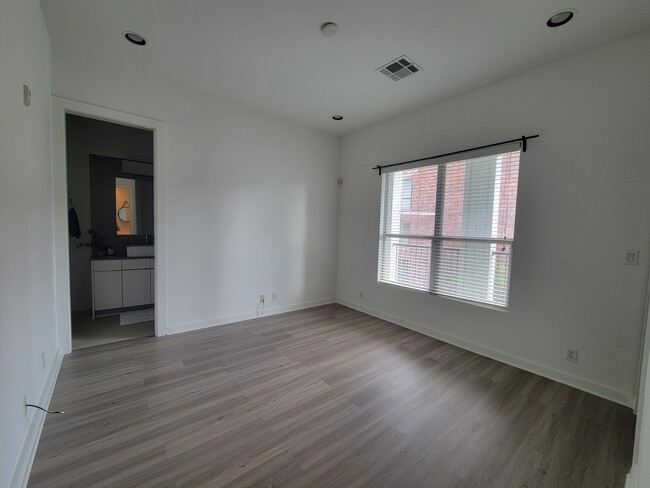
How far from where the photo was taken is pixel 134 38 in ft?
7.90

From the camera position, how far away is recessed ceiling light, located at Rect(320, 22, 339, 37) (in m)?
2.15

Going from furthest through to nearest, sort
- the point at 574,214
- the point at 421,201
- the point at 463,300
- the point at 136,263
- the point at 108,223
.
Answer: the point at 108,223 → the point at 136,263 → the point at 421,201 → the point at 463,300 → the point at 574,214

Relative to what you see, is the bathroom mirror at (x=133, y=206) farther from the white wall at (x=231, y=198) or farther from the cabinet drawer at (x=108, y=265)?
the white wall at (x=231, y=198)

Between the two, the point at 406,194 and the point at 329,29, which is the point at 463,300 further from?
the point at 329,29

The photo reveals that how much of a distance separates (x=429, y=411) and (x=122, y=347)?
122 inches

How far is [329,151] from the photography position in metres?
4.73

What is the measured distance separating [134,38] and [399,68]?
2420 millimetres

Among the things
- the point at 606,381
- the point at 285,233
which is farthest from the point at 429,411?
the point at 285,233

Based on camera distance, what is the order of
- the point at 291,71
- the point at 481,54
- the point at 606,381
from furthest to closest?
the point at 291,71
the point at 481,54
the point at 606,381

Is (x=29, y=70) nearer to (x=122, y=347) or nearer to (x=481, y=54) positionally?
(x=122, y=347)

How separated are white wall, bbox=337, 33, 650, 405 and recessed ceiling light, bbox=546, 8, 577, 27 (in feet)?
1.89

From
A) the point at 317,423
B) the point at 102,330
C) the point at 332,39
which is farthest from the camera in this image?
the point at 102,330

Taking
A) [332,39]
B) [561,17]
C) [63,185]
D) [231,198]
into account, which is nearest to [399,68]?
[332,39]

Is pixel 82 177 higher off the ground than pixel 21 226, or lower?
higher
